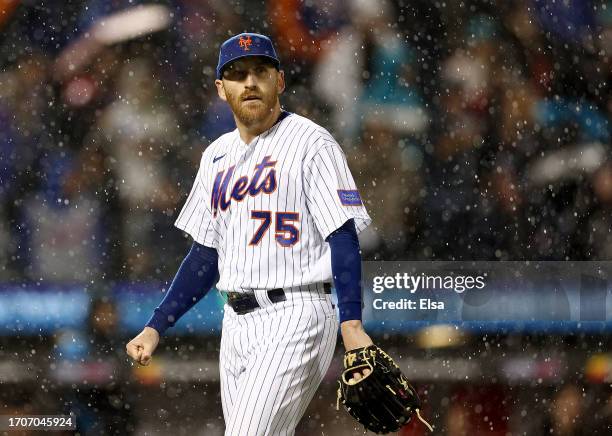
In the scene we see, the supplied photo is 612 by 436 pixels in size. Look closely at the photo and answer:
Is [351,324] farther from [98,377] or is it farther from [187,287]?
[98,377]

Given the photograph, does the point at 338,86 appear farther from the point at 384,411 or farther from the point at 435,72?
the point at 384,411

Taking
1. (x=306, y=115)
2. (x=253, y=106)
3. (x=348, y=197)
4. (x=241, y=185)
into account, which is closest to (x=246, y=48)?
(x=253, y=106)

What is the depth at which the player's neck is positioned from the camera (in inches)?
93.5

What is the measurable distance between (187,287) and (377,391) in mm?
623

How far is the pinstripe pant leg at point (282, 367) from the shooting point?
2166 millimetres

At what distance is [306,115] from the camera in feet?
15.1

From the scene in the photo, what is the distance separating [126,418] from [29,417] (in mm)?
460

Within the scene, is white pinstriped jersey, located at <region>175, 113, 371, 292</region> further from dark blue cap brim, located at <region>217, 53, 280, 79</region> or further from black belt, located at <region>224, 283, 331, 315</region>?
dark blue cap brim, located at <region>217, 53, 280, 79</region>

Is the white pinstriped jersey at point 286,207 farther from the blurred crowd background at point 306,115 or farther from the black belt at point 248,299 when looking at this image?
the blurred crowd background at point 306,115

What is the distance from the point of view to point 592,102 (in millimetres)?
Result: 4680

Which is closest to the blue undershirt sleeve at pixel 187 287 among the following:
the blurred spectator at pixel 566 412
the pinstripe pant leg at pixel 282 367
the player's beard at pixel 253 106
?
the pinstripe pant leg at pixel 282 367

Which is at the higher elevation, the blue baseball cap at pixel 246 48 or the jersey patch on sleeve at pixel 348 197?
the blue baseball cap at pixel 246 48

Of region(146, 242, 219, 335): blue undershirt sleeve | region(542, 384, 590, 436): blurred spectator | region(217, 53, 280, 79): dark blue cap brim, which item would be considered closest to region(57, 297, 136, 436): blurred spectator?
region(542, 384, 590, 436): blurred spectator

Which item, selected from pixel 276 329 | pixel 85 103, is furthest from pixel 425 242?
pixel 276 329
